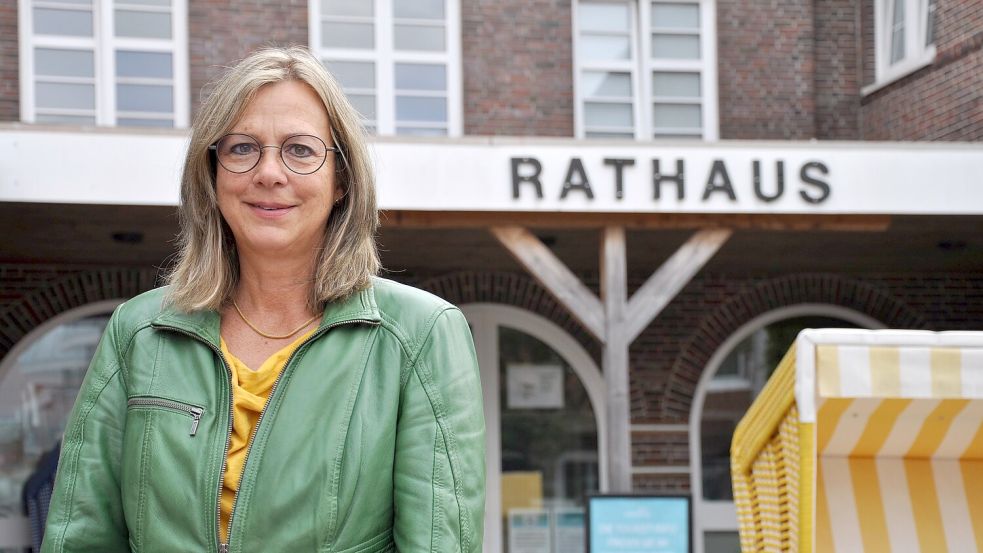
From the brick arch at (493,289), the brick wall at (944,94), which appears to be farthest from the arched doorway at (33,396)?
the brick wall at (944,94)

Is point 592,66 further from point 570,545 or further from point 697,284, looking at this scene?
point 570,545

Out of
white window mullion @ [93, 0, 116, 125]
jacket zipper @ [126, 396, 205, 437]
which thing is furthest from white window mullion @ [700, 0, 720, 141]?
jacket zipper @ [126, 396, 205, 437]

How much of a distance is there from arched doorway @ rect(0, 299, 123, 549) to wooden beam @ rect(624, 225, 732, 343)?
4309 millimetres

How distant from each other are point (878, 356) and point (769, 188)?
14.5 feet

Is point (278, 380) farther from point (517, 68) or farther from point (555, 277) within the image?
point (517, 68)

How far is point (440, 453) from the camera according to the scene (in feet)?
5.36

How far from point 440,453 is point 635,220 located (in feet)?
20.3

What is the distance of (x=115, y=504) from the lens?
1676mm

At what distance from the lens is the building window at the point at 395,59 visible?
10.6 meters

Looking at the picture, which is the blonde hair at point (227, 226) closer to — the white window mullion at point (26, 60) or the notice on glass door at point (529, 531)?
the notice on glass door at point (529, 531)

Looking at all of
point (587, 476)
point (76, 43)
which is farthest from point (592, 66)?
point (76, 43)

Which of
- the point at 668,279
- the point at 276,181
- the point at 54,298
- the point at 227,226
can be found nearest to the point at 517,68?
the point at 668,279

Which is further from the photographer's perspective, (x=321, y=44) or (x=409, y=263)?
(x=321, y=44)

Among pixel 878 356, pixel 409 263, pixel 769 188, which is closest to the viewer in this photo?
pixel 878 356
